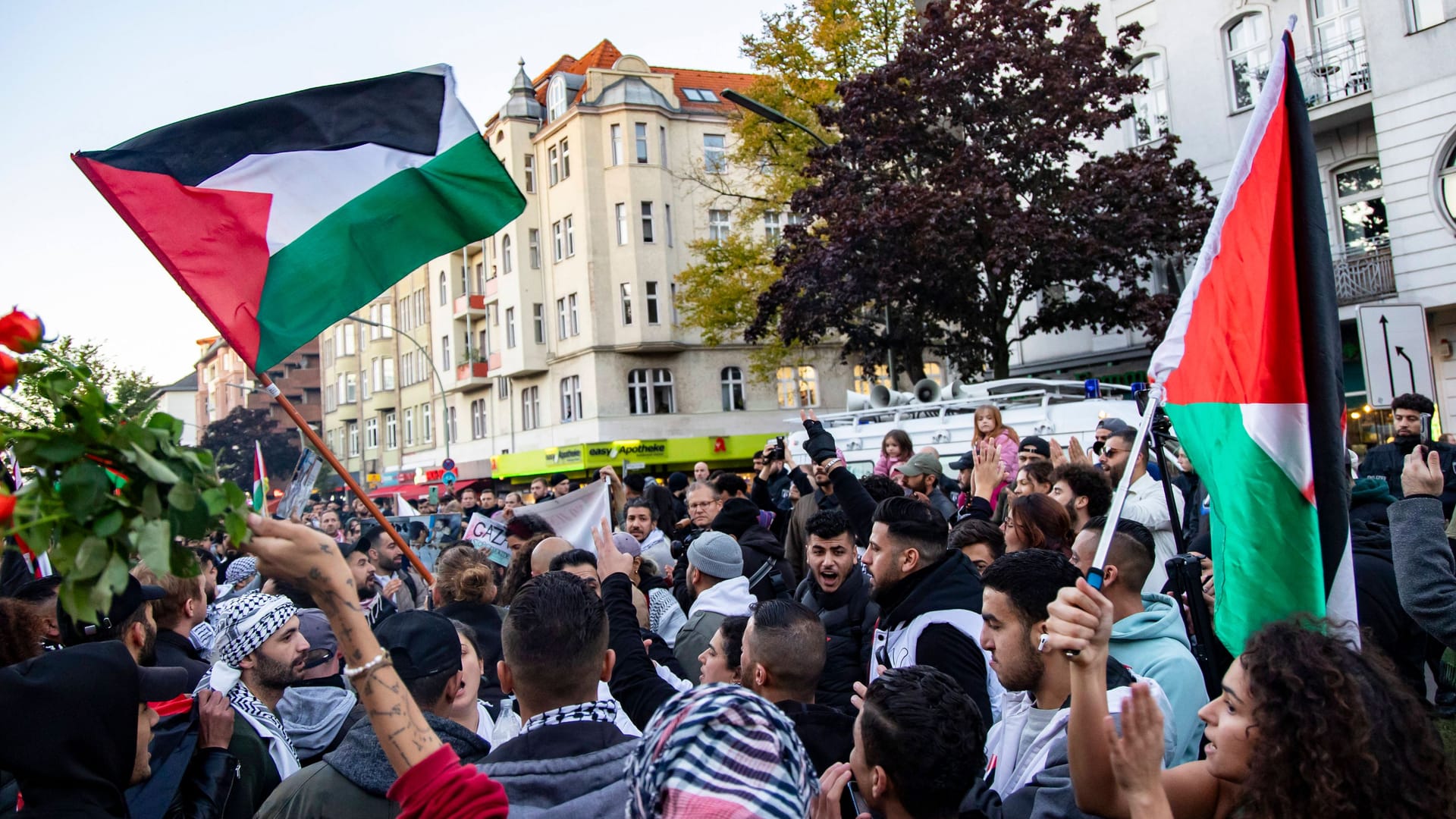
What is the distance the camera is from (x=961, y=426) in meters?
15.4

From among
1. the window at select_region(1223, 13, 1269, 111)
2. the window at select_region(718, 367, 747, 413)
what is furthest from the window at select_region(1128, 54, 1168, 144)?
the window at select_region(718, 367, 747, 413)

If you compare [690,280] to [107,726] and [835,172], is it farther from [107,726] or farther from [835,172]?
[107,726]

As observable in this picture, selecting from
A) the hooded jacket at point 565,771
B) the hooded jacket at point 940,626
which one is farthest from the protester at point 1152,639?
the hooded jacket at point 565,771

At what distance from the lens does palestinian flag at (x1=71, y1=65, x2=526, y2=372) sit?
544 centimetres

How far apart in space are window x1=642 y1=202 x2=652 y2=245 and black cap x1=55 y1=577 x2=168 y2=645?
37408mm

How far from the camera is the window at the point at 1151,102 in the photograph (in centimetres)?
2452

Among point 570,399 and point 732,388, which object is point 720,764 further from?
point 570,399

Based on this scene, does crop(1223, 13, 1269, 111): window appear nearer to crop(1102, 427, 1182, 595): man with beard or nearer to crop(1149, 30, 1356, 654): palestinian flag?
crop(1102, 427, 1182, 595): man with beard

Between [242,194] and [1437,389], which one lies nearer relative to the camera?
[242,194]

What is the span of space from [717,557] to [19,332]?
4.71 meters

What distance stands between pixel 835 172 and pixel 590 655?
69.9ft

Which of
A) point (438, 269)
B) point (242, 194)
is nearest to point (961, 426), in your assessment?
point (242, 194)

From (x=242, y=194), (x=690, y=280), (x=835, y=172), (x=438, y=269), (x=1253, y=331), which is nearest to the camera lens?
(x=1253, y=331)

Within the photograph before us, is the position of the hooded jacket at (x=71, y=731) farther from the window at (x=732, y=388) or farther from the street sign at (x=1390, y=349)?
the window at (x=732, y=388)
